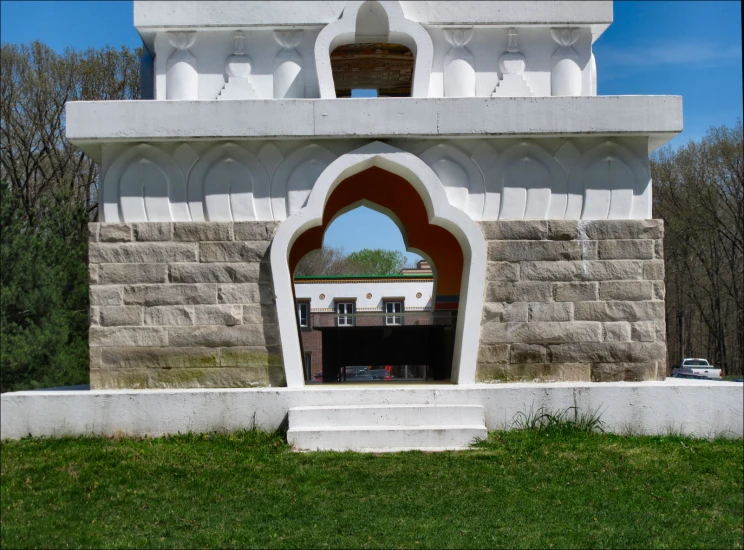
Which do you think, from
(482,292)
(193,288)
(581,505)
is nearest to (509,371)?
(482,292)

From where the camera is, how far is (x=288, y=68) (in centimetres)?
976

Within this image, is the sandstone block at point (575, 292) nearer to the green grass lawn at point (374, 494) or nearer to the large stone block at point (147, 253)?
the green grass lawn at point (374, 494)

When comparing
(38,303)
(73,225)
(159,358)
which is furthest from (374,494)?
(73,225)

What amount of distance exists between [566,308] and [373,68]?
15.4 feet

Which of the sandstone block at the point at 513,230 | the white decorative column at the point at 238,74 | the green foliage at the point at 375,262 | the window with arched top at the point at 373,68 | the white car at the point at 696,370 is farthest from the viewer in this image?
the green foliage at the point at 375,262

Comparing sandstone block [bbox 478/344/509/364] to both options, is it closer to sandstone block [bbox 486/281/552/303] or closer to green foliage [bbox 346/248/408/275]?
sandstone block [bbox 486/281/552/303]

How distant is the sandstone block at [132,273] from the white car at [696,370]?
63.3 feet

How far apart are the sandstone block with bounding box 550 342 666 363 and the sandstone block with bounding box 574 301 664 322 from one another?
0.91ft

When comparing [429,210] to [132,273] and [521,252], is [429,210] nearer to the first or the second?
[521,252]

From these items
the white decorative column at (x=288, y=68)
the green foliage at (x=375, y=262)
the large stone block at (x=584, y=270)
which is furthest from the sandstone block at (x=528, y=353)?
the green foliage at (x=375, y=262)

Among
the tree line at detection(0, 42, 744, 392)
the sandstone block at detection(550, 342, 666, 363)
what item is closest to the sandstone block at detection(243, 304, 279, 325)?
the sandstone block at detection(550, 342, 666, 363)

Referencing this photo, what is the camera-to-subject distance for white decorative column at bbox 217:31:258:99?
31.8 feet

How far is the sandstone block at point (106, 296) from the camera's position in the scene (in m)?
9.21

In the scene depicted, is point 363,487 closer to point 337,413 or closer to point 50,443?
point 337,413
